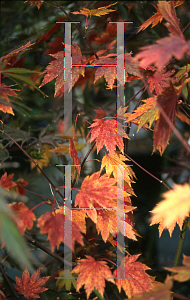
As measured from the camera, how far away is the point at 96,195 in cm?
47

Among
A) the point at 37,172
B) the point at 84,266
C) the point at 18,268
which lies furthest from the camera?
the point at 37,172

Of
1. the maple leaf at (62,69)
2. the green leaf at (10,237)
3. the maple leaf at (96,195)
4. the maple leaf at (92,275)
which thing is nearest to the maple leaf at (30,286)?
the maple leaf at (92,275)

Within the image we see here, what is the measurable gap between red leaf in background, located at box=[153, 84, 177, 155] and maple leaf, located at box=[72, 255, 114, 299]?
0.28 m

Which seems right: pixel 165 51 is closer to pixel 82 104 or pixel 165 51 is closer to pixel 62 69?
Result: pixel 62 69

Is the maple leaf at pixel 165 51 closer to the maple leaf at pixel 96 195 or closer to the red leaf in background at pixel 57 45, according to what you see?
the maple leaf at pixel 96 195

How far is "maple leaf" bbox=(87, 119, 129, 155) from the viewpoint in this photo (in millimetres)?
469

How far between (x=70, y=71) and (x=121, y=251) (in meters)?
0.45

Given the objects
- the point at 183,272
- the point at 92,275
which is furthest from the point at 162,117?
the point at 92,275

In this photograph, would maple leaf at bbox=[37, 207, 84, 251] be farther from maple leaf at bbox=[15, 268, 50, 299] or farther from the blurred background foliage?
the blurred background foliage

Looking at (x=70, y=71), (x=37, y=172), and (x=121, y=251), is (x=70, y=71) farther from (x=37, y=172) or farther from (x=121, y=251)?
(x=37, y=172)

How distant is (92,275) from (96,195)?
16 cm

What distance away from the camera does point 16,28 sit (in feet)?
3.39

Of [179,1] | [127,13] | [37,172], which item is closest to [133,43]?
[127,13]

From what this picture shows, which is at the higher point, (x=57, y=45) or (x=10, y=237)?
(x=57, y=45)
